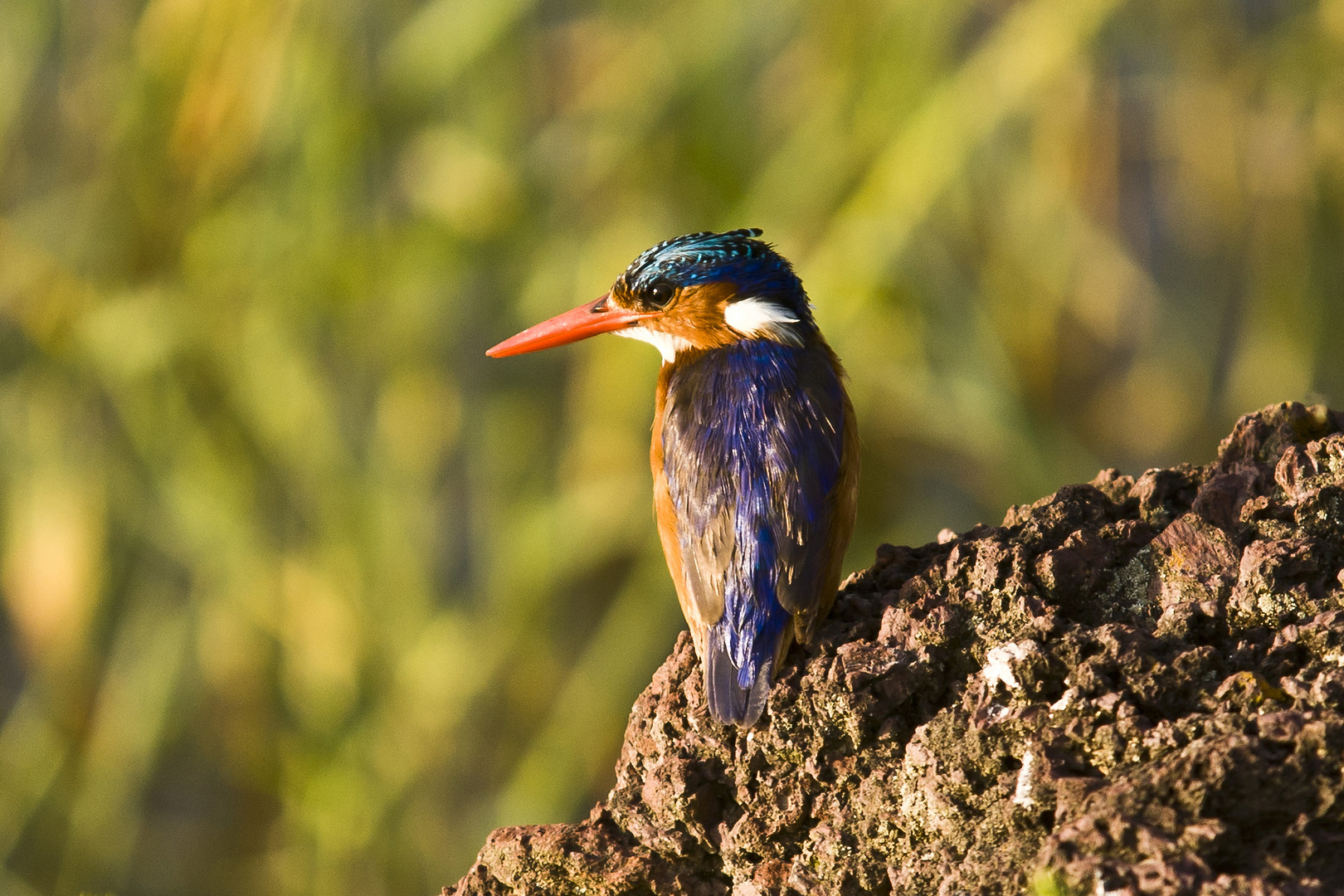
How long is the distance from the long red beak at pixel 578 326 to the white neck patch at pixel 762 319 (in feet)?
0.50

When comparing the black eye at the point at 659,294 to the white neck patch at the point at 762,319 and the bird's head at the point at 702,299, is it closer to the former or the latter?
the bird's head at the point at 702,299

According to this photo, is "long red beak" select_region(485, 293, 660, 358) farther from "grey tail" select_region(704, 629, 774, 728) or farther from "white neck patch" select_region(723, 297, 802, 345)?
"grey tail" select_region(704, 629, 774, 728)

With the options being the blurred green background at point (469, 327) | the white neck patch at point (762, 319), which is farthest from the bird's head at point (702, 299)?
the blurred green background at point (469, 327)

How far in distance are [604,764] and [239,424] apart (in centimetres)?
179

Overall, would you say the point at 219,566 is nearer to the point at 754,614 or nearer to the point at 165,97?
the point at 165,97

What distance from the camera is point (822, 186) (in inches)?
179

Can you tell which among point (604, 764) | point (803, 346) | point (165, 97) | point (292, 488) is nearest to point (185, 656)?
point (292, 488)

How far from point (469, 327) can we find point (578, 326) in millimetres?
2513

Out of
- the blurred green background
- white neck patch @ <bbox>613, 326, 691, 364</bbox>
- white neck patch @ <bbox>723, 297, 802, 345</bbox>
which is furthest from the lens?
the blurred green background

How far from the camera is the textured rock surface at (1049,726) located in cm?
144

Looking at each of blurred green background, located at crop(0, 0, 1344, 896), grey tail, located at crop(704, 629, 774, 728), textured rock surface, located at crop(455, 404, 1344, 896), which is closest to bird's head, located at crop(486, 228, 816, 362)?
textured rock surface, located at crop(455, 404, 1344, 896)

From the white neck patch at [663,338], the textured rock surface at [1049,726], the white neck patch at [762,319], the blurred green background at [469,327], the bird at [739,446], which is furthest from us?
the blurred green background at [469,327]

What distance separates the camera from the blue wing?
6.39 ft

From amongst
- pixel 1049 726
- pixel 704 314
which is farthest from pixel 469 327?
pixel 1049 726
